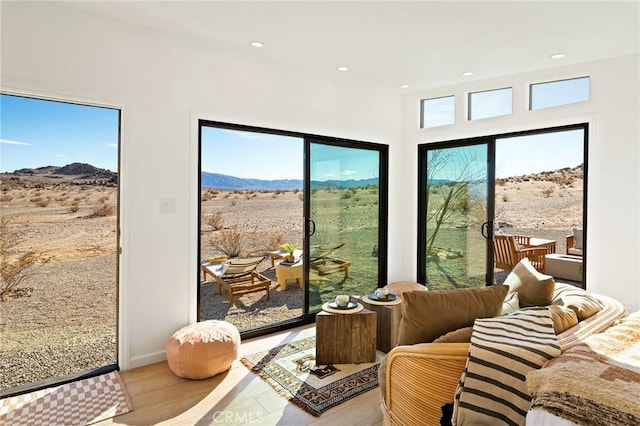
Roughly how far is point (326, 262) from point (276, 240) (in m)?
0.65

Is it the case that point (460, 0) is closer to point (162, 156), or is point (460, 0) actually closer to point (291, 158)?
point (291, 158)

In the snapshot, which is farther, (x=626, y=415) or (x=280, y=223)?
(x=280, y=223)

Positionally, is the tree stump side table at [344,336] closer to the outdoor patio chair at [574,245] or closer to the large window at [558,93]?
the large window at [558,93]

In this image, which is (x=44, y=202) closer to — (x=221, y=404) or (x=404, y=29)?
(x=221, y=404)

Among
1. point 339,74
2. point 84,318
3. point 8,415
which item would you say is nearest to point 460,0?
point 339,74

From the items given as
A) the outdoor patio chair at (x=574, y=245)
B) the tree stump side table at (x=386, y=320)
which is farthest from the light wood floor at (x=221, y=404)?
the outdoor patio chair at (x=574, y=245)

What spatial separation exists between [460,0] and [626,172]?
93.1 inches

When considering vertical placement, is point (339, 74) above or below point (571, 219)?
above

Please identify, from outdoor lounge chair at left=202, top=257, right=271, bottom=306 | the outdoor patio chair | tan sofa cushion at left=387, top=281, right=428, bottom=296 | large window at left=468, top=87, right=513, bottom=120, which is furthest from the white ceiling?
tan sofa cushion at left=387, top=281, right=428, bottom=296

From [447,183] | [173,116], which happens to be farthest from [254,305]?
[447,183]

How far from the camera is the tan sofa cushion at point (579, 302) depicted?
2070 millimetres

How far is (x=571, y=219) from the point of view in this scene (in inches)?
199

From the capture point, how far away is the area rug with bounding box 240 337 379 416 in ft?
8.58

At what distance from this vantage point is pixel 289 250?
175 inches
